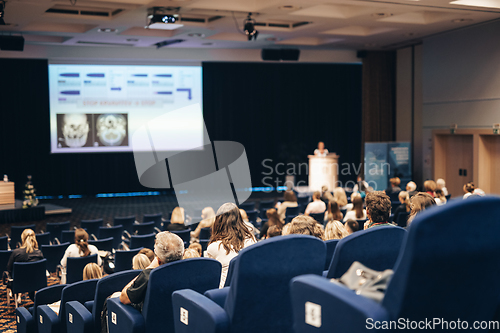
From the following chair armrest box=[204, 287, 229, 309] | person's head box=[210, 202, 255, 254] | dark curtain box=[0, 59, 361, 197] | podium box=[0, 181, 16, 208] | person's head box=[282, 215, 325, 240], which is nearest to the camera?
chair armrest box=[204, 287, 229, 309]

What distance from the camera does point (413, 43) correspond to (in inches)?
588

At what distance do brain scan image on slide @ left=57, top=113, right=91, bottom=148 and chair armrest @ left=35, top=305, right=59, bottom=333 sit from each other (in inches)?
458

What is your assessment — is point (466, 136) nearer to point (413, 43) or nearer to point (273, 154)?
point (413, 43)

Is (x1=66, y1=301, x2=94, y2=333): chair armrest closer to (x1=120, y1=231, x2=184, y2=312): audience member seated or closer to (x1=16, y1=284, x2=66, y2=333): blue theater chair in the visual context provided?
(x1=120, y1=231, x2=184, y2=312): audience member seated

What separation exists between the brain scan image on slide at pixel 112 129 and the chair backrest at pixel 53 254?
8727 millimetres

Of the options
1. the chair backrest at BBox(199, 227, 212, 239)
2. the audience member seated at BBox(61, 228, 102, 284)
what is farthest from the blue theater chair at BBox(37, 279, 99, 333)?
the chair backrest at BBox(199, 227, 212, 239)

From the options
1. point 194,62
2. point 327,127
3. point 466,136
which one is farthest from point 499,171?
point 194,62

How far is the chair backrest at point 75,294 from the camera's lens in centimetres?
318

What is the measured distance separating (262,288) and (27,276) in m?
4.47

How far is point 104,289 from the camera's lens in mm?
2885

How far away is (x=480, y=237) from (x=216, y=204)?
11.9m

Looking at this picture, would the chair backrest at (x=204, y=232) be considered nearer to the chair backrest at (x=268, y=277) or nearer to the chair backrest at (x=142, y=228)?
the chair backrest at (x=142, y=228)

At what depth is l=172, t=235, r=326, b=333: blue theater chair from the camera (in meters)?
1.80

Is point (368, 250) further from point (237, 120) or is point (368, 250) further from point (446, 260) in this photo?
point (237, 120)
